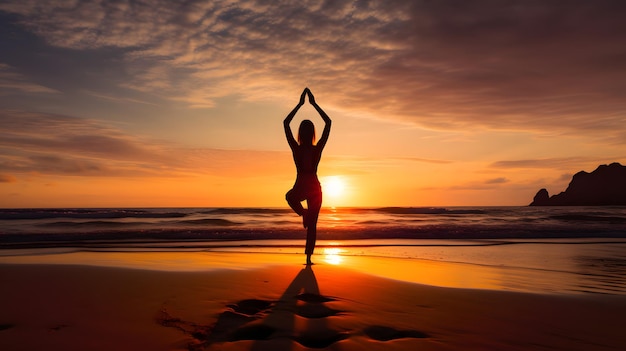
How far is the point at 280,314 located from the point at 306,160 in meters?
3.47

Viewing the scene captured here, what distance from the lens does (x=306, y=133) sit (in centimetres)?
685

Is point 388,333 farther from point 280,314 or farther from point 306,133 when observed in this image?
point 306,133

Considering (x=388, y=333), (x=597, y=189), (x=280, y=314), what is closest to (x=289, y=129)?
(x=280, y=314)

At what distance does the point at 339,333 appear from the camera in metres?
3.24

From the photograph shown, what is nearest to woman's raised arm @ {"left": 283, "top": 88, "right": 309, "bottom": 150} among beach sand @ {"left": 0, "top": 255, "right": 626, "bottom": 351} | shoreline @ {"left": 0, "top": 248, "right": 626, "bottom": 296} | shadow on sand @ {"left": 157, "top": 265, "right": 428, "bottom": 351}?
shoreline @ {"left": 0, "top": 248, "right": 626, "bottom": 296}

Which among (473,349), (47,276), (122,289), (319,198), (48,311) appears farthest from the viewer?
(319,198)

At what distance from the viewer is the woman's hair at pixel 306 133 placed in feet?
22.4

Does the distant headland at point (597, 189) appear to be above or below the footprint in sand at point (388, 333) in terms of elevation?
above

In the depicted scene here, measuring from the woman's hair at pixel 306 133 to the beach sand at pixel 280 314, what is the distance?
2.31 m

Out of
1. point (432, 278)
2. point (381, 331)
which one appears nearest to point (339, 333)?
point (381, 331)

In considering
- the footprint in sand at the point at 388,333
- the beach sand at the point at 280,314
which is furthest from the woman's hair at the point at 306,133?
the footprint in sand at the point at 388,333

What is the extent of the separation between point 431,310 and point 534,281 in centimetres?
318

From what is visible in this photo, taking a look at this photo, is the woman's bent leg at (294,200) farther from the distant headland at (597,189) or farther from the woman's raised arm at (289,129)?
the distant headland at (597,189)

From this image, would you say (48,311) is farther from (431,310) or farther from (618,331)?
(618,331)
